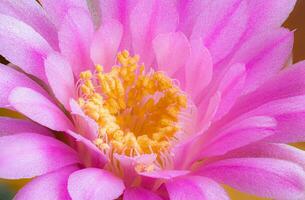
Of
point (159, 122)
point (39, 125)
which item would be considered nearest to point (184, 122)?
point (159, 122)

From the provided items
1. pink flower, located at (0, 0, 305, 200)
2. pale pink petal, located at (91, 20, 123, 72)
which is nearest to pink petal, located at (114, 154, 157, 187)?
pink flower, located at (0, 0, 305, 200)

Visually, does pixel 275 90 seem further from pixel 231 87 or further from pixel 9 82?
pixel 9 82

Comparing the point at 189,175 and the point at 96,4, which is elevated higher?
the point at 96,4

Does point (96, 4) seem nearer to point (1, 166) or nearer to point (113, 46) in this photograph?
point (113, 46)

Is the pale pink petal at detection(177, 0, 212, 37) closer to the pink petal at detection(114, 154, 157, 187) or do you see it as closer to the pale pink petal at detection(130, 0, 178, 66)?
the pale pink petal at detection(130, 0, 178, 66)

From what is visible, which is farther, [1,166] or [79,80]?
[79,80]

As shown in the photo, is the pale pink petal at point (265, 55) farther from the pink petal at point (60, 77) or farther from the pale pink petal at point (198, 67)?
the pink petal at point (60, 77)

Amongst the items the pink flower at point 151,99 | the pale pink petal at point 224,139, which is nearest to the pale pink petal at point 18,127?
the pink flower at point 151,99
